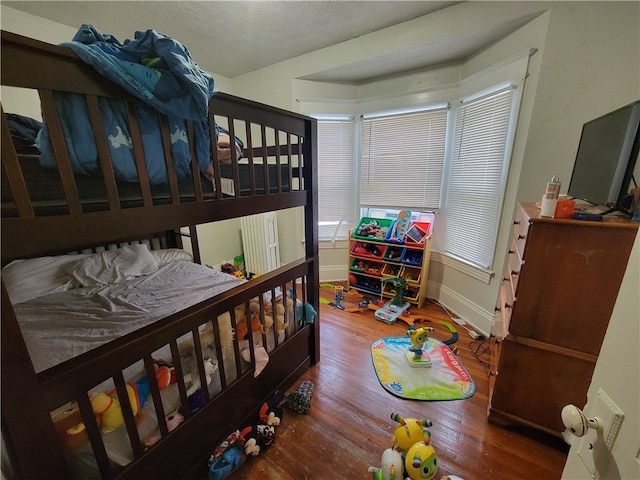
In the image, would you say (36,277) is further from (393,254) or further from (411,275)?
(411,275)

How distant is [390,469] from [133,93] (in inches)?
67.4

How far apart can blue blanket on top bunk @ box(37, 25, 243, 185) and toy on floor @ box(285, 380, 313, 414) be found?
1.49m

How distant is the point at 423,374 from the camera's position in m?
1.84

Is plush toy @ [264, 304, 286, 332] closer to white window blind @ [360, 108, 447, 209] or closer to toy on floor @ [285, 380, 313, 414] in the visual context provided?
toy on floor @ [285, 380, 313, 414]

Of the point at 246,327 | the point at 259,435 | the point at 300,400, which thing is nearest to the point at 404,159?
the point at 246,327

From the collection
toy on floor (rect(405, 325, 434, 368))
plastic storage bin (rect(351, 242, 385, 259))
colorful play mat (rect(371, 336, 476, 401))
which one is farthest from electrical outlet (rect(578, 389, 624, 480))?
plastic storage bin (rect(351, 242, 385, 259))

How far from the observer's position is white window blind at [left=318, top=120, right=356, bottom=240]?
9.95ft

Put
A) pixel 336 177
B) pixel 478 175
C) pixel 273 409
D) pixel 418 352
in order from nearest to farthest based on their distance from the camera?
1. pixel 273 409
2. pixel 418 352
3. pixel 478 175
4. pixel 336 177

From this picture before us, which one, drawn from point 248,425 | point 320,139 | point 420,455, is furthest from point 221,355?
point 320,139

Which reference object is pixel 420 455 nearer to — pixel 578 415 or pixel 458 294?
pixel 578 415

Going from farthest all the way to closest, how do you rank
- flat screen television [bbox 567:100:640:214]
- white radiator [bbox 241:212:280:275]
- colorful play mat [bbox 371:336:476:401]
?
white radiator [bbox 241:212:280:275]
colorful play mat [bbox 371:336:476:401]
flat screen television [bbox 567:100:640:214]

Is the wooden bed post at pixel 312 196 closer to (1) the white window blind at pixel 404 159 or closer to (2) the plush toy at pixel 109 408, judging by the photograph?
(2) the plush toy at pixel 109 408

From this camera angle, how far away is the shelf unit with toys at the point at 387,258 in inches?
106

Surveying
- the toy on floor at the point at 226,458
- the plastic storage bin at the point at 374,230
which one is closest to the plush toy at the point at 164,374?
the toy on floor at the point at 226,458
